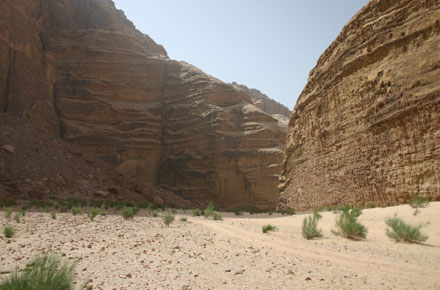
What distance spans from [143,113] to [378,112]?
101ft

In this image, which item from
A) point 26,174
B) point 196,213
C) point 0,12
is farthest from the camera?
point 0,12

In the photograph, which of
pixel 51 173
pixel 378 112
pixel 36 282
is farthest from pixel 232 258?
pixel 51 173

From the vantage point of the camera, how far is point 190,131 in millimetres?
38219

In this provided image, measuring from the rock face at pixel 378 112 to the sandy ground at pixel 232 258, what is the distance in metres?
2.72

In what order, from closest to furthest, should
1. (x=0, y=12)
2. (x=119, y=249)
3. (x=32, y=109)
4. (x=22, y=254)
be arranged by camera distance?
(x=22, y=254)
(x=119, y=249)
(x=0, y=12)
(x=32, y=109)

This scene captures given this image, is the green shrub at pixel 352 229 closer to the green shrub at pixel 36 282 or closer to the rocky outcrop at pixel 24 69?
the green shrub at pixel 36 282

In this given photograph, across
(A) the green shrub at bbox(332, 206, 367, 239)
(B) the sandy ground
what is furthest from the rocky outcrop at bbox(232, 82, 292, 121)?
(B) the sandy ground

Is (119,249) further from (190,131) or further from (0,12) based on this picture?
(190,131)

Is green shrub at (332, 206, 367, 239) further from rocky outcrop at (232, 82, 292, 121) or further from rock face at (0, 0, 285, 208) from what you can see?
rocky outcrop at (232, 82, 292, 121)

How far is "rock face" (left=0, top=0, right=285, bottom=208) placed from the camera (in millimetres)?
33938

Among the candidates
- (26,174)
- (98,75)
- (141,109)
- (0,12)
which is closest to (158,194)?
(26,174)

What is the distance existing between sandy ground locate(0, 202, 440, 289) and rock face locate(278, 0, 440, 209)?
2720 mm

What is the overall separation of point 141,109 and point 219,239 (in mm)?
33292

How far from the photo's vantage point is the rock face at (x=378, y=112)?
33.0ft
